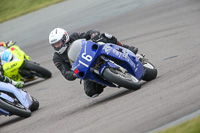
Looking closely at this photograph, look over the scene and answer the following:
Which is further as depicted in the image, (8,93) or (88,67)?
(8,93)

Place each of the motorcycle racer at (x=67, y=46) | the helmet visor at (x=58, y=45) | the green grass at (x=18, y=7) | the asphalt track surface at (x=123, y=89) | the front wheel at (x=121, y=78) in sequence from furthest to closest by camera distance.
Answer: the green grass at (x=18, y=7)
the helmet visor at (x=58, y=45)
the motorcycle racer at (x=67, y=46)
the front wheel at (x=121, y=78)
the asphalt track surface at (x=123, y=89)

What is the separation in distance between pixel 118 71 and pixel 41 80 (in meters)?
5.92

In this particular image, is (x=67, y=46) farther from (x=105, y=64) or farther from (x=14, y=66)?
(x=14, y=66)

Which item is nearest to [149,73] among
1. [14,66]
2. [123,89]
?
[123,89]

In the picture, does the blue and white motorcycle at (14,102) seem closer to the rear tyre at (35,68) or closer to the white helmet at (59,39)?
the white helmet at (59,39)

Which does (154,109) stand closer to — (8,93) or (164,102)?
(164,102)

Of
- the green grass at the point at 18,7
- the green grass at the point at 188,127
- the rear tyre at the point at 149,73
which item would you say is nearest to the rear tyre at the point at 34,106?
the rear tyre at the point at 149,73

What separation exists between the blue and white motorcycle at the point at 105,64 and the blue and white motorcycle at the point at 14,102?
150 cm

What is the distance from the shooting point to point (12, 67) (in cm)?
1317

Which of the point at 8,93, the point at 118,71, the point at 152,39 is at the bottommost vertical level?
the point at 152,39

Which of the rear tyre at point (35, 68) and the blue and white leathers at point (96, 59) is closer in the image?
the blue and white leathers at point (96, 59)

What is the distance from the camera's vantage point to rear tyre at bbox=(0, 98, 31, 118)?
9.18 meters

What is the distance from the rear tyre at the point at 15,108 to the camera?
918cm

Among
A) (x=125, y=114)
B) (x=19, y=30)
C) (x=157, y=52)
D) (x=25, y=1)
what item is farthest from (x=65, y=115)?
(x=25, y=1)
